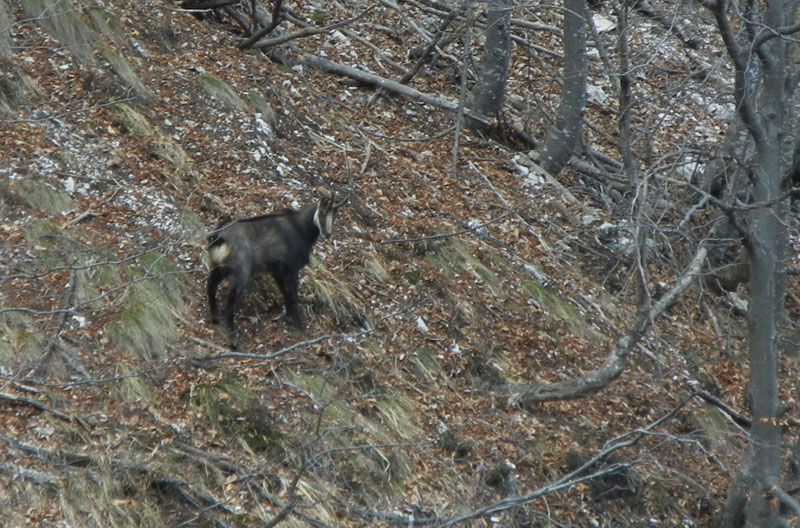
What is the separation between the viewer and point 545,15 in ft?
49.3

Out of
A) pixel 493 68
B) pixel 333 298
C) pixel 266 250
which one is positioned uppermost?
pixel 493 68

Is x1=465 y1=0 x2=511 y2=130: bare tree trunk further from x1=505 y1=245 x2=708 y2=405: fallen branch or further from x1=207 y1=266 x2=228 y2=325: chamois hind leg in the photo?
x1=207 y1=266 x2=228 y2=325: chamois hind leg

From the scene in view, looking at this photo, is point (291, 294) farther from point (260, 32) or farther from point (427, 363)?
point (260, 32)

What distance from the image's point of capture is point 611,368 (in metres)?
8.06

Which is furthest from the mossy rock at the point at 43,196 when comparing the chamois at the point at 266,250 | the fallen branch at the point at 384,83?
the fallen branch at the point at 384,83

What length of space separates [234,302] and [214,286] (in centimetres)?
22

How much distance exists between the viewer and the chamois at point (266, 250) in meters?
7.55

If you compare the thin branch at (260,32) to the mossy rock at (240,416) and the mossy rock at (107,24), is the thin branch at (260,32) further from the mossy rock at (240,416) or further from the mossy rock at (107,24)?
the mossy rock at (240,416)

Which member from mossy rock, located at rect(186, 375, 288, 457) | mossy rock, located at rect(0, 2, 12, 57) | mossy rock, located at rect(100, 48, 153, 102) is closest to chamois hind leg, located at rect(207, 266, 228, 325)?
mossy rock, located at rect(186, 375, 288, 457)

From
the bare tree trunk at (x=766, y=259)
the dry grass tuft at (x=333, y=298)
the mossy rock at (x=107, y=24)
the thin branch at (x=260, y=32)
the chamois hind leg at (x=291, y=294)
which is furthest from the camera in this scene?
the thin branch at (x=260, y=32)

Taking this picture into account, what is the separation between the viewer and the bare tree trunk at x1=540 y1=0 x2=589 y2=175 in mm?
11422

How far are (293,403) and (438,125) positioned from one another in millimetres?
5905

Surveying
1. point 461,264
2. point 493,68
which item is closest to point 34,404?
point 461,264

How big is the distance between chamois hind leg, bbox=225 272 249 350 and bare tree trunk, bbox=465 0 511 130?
219 inches
